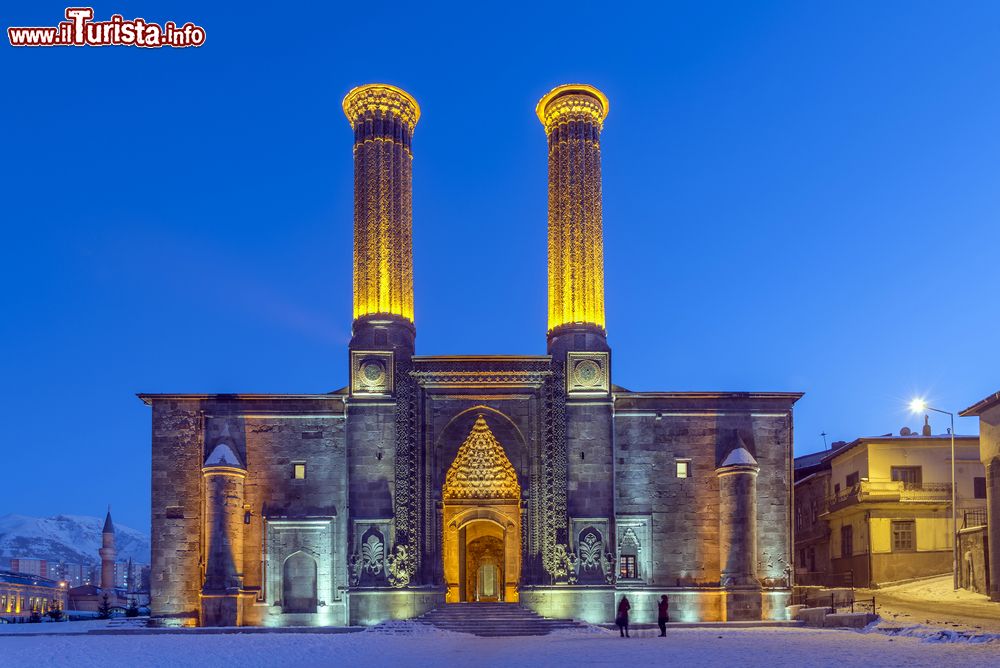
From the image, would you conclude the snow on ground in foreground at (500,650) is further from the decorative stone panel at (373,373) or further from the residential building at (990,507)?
the decorative stone panel at (373,373)

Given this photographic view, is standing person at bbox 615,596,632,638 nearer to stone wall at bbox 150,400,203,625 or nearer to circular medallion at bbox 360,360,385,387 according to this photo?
circular medallion at bbox 360,360,385,387

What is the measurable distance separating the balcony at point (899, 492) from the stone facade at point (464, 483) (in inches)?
404

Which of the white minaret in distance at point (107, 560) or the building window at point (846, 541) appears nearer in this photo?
the building window at point (846, 541)

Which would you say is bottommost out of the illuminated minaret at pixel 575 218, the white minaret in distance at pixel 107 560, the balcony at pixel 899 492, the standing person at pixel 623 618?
the white minaret in distance at pixel 107 560

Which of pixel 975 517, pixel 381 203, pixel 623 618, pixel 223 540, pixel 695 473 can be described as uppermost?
pixel 381 203

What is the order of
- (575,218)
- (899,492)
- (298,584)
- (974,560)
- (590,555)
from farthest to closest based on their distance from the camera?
(899,492)
(575,218)
(974,560)
(298,584)
(590,555)

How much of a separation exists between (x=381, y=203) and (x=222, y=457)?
9938 mm

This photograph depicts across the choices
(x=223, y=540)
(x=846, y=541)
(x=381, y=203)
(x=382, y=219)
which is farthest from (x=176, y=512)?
(x=846, y=541)

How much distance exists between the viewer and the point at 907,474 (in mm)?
42188

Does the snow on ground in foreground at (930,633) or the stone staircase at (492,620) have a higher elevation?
the snow on ground in foreground at (930,633)

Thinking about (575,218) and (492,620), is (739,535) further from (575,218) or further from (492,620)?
(575,218)

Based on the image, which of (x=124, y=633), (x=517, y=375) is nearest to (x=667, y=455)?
(x=517, y=375)

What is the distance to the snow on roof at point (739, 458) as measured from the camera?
31.5m

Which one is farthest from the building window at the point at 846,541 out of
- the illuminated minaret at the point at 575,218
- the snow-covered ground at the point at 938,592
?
the illuminated minaret at the point at 575,218
